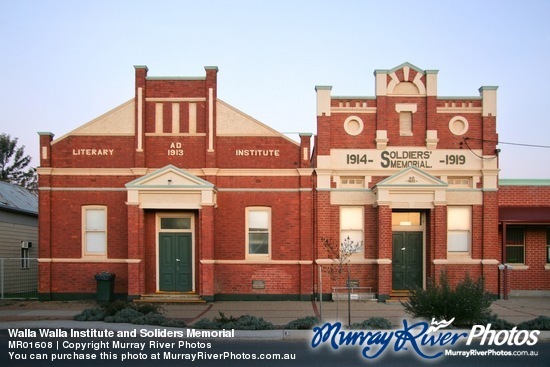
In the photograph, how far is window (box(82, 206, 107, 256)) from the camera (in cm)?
2173

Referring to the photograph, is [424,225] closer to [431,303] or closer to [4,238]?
[431,303]

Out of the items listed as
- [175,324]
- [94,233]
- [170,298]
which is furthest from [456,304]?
[94,233]

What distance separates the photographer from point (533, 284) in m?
22.8

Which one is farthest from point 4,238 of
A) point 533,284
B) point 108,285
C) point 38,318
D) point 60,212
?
point 533,284

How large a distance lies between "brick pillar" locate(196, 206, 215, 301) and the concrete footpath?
0.56m

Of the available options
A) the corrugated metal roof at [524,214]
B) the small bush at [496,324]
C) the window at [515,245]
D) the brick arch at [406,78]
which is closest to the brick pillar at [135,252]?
the brick arch at [406,78]

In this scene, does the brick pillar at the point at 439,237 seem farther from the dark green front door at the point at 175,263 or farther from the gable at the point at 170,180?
the dark green front door at the point at 175,263

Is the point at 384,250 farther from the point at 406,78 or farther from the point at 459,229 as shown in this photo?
the point at 406,78

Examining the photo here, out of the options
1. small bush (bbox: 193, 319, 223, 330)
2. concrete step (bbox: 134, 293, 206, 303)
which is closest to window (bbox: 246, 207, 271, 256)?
concrete step (bbox: 134, 293, 206, 303)

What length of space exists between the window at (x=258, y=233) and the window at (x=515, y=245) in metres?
9.49

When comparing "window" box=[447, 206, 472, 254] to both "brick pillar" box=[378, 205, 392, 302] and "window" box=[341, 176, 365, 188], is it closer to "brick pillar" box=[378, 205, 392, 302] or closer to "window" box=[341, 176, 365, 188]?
"brick pillar" box=[378, 205, 392, 302]

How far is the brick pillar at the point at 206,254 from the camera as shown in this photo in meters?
20.6

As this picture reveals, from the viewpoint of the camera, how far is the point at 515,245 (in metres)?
23.0

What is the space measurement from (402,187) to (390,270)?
300 cm
